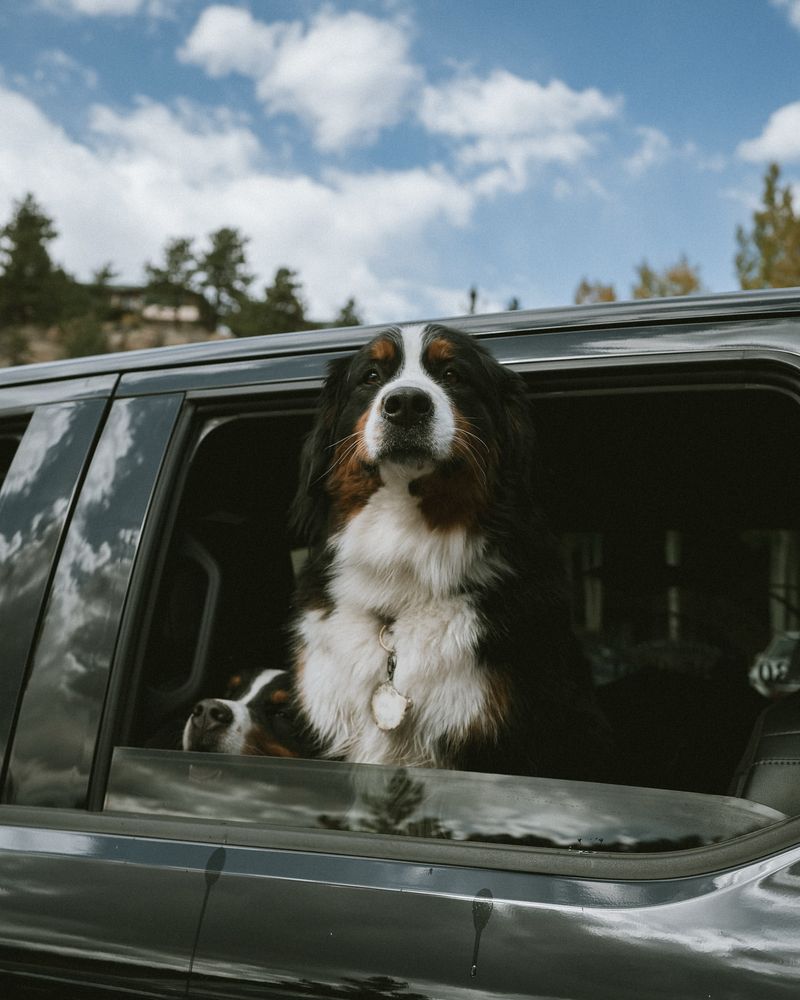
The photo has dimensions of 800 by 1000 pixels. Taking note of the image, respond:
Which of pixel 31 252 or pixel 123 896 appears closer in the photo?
pixel 123 896

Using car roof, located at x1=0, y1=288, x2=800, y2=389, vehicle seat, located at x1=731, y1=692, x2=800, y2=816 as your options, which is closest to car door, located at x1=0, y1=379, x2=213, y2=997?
car roof, located at x1=0, y1=288, x2=800, y2=389

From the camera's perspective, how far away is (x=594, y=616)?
13.3ft

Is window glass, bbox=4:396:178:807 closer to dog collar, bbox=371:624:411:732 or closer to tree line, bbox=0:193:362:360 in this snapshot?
dog collar, bbox=371:624:411:732

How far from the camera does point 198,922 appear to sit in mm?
1281

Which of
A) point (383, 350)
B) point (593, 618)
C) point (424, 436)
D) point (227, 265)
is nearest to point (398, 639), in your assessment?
point (424, 436)

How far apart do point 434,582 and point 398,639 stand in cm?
16

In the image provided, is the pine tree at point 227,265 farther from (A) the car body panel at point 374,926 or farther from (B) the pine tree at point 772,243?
(A) the car body panel at point 374,926

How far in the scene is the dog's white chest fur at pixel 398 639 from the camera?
6.57 feet

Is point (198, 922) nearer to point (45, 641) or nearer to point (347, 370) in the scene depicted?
point (45, 641)

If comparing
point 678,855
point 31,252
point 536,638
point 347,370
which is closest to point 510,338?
point 347,370

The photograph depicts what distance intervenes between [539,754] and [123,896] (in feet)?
3.13

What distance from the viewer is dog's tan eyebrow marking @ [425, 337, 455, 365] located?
→ 202cm

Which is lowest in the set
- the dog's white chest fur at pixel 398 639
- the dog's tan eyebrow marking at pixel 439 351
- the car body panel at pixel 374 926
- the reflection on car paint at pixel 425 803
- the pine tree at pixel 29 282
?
the car body panel at pixel 374 926

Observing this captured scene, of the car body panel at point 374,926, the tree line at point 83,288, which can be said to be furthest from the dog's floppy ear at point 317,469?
the tree line at point 83,288
